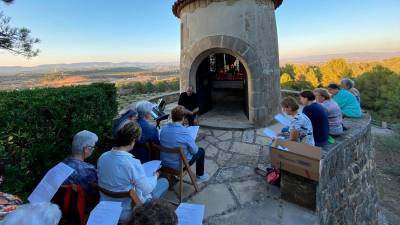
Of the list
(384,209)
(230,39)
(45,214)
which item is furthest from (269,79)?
(384,209)

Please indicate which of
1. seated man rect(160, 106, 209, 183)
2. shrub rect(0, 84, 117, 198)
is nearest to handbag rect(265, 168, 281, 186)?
seated man rect(160, 106, 209, 183)

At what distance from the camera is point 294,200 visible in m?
3.50

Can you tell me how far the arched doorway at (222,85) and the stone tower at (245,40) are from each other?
1.30 meters

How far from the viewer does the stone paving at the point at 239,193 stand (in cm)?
323

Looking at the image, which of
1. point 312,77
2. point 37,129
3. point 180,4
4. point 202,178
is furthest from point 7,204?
point 312,77

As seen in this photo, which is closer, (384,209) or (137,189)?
(137,189)

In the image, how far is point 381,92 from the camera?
88.8ft

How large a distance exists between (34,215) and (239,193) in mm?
3011

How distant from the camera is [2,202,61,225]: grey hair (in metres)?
1.34

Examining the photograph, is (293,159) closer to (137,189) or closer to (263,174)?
(263,174)

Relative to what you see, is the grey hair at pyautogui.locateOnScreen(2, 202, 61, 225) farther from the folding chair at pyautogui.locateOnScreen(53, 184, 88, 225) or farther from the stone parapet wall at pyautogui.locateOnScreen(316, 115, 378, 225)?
the stone parapet wall at pyautogui.locateOnScreen(316, 115, 378, 225)

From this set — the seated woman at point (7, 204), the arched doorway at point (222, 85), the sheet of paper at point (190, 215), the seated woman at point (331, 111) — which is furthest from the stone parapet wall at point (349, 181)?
the arched doorway at point (222, 85)

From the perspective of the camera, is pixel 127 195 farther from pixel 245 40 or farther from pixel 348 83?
pixel 348 83

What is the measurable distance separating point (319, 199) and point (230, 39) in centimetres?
468
